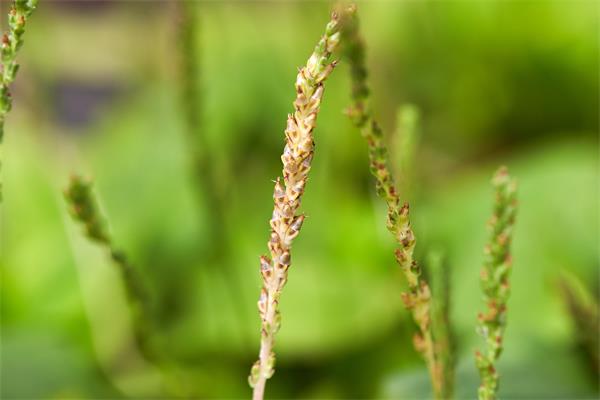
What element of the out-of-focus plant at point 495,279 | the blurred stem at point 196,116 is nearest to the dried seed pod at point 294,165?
the out-of-focus plant at point 495,279

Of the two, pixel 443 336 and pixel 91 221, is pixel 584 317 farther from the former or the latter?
pixel 91 221

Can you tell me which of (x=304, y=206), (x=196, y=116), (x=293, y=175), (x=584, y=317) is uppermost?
(x=304, y=206)

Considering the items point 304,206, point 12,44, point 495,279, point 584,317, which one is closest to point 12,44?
point 12,44

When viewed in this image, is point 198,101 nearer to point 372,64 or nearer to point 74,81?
point 372,64

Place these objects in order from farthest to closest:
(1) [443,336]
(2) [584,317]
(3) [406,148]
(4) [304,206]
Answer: (4) [304,206] < (2) [584,317] < (3) [406,148] < (1) [443,336]

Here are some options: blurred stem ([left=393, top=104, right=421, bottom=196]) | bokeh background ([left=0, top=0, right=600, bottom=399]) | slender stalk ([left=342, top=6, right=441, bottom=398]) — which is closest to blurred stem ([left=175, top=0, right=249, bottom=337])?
bokeh background ([left=0, top=0, right=600, bottom=399])

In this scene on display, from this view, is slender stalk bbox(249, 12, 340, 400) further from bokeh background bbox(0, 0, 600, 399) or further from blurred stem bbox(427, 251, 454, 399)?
bokeh background bbox(0, 0, 600, 399)
